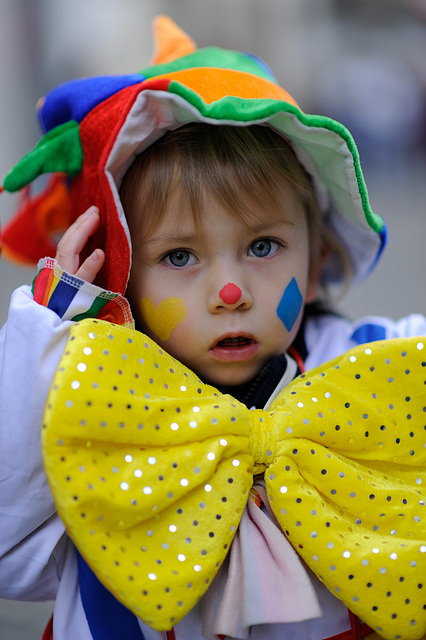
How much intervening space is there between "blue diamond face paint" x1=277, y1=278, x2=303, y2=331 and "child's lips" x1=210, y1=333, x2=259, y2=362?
65 millimetres

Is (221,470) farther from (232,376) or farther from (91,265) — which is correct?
(91,265)

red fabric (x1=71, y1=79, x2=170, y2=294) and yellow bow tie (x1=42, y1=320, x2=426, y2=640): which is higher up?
red fabric (x1=71, y1=79, x2=170, y2=294)

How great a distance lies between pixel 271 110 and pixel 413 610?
2.39 ft

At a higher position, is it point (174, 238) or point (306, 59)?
point (174, 238)

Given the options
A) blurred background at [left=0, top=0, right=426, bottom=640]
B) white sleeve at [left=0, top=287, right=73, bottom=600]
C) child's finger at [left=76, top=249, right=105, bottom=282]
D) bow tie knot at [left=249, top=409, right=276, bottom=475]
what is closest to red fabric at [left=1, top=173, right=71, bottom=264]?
child's finger at [left=76, top=249, right=105, bottom=282]

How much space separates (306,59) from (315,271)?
6.48 meters

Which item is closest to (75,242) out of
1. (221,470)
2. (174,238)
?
(174,238)

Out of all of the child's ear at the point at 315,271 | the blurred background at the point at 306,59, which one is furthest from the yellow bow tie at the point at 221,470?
the blurred background at the point at 306,59

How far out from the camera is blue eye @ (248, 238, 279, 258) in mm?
1138

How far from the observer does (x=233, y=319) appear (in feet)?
3.56

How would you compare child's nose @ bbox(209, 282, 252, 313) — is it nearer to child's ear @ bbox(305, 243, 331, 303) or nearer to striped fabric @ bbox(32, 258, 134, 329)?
striped fabric @ bbox(32, 258, 134, 329)

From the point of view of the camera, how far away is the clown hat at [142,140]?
1017 millimetres

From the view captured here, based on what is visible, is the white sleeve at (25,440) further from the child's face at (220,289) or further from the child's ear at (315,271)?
the child's ear at (315,271)

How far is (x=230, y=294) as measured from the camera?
3.45 feet
